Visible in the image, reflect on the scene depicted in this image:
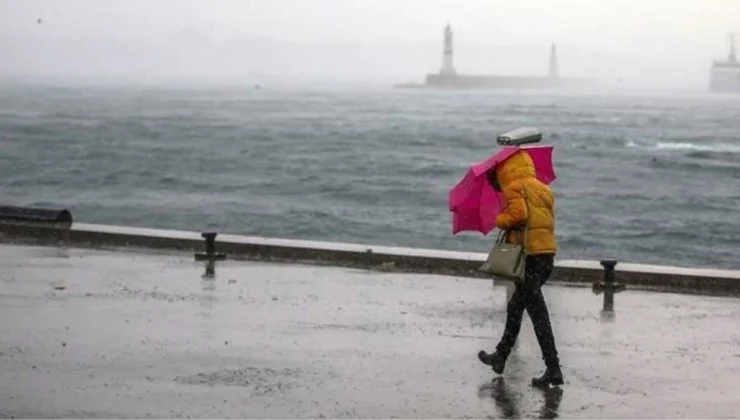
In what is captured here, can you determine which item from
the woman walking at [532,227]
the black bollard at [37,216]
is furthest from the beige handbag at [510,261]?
the black bollard at [37,216]

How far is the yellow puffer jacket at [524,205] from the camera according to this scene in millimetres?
8117

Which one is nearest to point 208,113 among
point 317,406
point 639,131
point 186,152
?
point 639,131

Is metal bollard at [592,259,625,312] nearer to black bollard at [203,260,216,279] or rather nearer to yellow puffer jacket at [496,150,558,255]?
black bollard at [203,260,216,279]

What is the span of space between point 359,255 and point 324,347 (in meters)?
4.32

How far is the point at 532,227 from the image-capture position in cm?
820

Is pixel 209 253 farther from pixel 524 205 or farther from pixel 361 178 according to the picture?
pixel 361 178

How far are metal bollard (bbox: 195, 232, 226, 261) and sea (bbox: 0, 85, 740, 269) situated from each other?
18375mm

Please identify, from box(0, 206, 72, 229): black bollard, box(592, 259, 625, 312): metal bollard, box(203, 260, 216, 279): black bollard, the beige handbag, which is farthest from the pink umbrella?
box(0, 206, 72, 229): black bollard

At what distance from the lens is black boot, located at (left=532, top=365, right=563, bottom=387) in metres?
8.34

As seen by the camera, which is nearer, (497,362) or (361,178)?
(497,362)

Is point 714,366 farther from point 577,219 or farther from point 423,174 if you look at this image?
point 423,174

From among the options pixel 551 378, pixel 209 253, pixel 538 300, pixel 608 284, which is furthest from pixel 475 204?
pixel 209 253

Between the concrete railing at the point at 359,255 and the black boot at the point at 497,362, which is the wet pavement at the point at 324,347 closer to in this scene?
the black boot at the point at 497,362

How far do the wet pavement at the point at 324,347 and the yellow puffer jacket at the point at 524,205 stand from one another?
3.08ft
